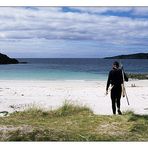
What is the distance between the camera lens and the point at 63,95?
11.3m

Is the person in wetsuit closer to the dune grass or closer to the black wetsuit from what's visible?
the black wetsuit

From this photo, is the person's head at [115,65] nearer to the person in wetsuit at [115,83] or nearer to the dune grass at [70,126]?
the person in wetsuit at [115,83]

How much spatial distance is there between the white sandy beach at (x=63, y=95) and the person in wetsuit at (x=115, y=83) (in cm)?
43

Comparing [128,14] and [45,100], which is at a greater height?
[128,14]

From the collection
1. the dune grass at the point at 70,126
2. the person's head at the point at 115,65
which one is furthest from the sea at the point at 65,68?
the dune grass at the point at 70,126

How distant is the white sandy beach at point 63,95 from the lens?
10.9 m

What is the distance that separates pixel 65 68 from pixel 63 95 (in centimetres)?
65

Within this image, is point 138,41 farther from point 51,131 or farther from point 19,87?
point 19,87

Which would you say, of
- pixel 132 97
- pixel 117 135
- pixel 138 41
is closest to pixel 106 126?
pixel 117 135

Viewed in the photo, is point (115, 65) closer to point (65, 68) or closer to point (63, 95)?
point (65, 68)

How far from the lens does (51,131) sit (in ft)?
26.7

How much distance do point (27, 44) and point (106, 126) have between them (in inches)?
103

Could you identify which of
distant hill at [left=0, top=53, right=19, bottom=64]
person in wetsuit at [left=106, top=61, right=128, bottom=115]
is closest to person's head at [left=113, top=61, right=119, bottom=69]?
person in wetsuit at [left=106, top=61, right=128, bottom=115]

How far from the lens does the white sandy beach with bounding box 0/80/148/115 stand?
430 inches
